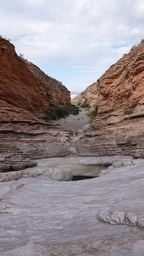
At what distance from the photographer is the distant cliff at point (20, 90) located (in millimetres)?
21509

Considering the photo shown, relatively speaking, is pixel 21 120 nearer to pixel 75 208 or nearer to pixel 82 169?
pixel 82 169

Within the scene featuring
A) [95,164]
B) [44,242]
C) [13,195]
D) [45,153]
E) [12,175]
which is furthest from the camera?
[45,153]

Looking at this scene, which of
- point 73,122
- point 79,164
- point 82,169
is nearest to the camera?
point 82,169

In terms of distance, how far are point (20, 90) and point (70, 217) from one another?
18692 millimetres

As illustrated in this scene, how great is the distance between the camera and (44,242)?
5.41 metres

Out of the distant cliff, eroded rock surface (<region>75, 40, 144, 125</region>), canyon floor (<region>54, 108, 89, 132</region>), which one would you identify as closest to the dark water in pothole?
eroded rock surface (<region>75, 40, 144, 125</region>)

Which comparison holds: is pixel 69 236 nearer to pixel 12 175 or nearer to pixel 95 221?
pixel 95 221

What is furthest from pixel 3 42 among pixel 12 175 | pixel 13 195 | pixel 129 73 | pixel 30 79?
pixel 13 195

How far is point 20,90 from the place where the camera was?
24.9 m

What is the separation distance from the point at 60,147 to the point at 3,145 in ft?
11.5

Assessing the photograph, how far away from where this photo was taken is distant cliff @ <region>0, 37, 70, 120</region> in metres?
21.5

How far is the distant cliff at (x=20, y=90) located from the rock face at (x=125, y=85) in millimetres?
4956

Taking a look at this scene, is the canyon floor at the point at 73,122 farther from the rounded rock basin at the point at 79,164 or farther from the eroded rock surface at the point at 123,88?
the rounded rock basin at the point at 79,164

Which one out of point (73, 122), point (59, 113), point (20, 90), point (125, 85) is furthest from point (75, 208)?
point (59, 113)
